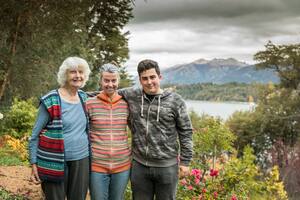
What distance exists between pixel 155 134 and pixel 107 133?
417 millimetres

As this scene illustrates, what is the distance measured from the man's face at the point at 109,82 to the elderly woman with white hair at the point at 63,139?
0.57 ft

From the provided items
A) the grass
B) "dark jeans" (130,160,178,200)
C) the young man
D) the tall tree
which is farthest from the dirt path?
the tall tree

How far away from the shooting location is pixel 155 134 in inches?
154

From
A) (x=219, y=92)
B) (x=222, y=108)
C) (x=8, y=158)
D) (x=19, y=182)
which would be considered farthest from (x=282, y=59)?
(x=219, y=92)

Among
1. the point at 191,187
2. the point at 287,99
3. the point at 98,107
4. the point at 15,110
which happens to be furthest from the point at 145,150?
the point at 287,99

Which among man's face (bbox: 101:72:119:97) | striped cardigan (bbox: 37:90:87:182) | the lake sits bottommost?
the lake

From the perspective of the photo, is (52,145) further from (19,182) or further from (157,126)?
(19,182)

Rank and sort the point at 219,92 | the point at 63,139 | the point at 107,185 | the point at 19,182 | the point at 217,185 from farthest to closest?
1. the point at 219,92
2. the point at 19,182
3. the point at 217,185
4. the point at 107,185
5. the point at 63,139

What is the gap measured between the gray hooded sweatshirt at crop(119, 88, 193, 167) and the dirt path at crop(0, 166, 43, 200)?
11.4ft

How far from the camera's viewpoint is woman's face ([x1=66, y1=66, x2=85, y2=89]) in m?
3.75

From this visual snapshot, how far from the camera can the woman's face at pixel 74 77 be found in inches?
147

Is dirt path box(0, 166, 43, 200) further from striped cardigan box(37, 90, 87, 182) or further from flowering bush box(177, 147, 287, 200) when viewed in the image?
striped cardigan box(37, 90, 87, 182)

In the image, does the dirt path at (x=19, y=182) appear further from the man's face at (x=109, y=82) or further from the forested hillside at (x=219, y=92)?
the forested hillside at (x=219, y=92)

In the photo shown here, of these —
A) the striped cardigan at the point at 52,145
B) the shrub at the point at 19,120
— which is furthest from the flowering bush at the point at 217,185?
the shrub at the point at 19,120
